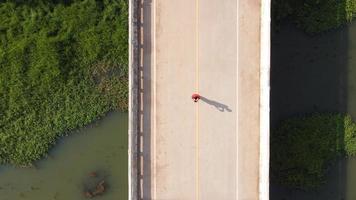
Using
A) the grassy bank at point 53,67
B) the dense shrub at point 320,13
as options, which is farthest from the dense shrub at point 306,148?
the grassy bank at point 53,67

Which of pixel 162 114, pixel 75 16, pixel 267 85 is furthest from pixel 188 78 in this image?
pixel 75 16

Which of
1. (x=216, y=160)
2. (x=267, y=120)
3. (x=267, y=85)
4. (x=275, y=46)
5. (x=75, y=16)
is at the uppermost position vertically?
(x=75, y=16)

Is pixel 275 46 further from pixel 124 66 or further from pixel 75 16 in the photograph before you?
pixel 75 16

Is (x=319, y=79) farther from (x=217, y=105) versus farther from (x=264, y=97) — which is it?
(x=217, y=105)

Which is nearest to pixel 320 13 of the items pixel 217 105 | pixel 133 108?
pixel 217 105

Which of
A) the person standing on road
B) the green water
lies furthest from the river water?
the green water

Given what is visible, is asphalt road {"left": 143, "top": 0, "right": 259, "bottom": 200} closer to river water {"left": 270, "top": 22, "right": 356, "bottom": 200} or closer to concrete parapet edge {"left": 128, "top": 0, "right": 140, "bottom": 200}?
concrete parapet edge {"left": 128, "top": 0, "right": 140, "bottom": 200}

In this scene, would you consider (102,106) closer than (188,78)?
No
